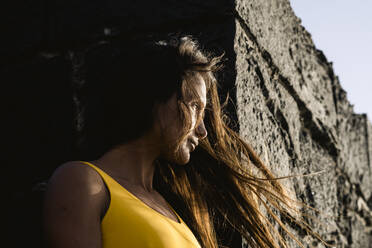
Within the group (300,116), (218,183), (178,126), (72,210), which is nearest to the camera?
(72,210)

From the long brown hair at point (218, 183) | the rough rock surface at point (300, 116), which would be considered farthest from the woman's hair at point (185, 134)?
the rough rock surface at point (300, 116)

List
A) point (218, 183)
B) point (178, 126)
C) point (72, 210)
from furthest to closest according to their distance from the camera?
point (218, 183) → point (178, 126) → point (72, 210)

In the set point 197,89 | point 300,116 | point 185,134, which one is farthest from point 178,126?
point 300,116

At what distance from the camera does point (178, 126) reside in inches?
61.4

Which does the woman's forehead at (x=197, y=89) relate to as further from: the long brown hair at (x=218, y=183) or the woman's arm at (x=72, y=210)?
the woman's arm at (x=72, y=210)

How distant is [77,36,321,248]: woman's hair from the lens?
1.58 metres

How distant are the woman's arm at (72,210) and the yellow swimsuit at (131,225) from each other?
3 cm

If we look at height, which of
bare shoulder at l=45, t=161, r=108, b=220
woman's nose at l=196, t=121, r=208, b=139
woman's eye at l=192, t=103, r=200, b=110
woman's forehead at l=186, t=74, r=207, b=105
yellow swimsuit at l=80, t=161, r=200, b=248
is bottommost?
yellow swimsuit at l=80, t=161, r=200, b=248

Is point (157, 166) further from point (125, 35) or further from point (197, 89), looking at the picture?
point (125, 35)

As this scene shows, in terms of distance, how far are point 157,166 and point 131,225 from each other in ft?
1.93

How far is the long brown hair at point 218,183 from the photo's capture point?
68.6 inches

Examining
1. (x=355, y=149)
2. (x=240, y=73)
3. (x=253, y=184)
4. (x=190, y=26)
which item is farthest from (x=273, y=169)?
(x=355, y=149)

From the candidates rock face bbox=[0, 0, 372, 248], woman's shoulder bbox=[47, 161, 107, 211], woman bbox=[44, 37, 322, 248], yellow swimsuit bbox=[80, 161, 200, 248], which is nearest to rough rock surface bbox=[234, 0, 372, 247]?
rock face bbox=[0, 0, 372, 248]

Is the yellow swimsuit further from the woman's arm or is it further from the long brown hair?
the long brown hair
